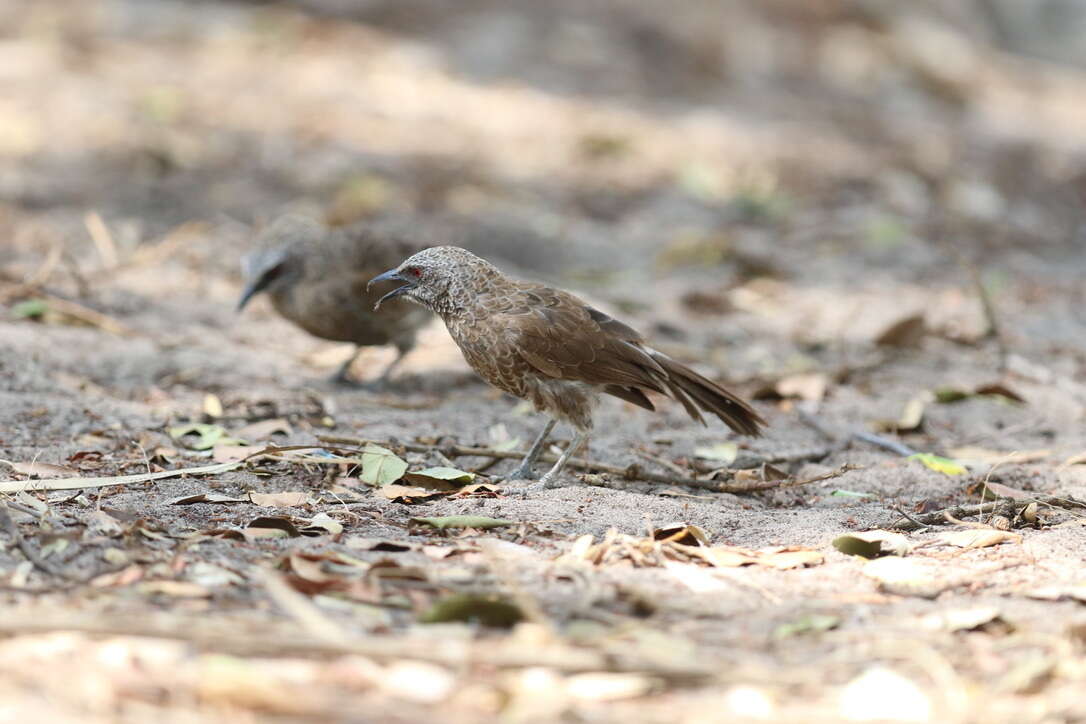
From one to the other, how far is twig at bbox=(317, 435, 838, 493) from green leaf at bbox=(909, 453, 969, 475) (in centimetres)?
52

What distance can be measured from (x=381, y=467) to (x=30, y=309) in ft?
8.81

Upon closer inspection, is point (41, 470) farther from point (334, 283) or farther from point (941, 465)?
point (941, 465)

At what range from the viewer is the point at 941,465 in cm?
432

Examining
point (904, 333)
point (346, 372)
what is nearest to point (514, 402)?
point (346, 372)

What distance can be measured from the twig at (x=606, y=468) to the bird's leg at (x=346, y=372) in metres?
1.48

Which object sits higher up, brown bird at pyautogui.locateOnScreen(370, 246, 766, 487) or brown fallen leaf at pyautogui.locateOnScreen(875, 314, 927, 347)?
brown bird at pyautogui.locateOnScreen(370, 246, 766, 487)

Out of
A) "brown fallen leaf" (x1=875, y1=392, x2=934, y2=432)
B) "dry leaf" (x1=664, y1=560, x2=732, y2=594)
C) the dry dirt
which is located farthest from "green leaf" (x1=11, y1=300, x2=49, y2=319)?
"brown fallen leaf" (x1=875, y1=392, x2=934, y2=432)

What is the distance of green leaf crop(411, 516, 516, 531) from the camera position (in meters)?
3.55

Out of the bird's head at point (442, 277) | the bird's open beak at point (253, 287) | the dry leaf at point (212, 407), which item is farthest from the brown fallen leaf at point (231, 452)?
the bird's open beak at point (253, 287)

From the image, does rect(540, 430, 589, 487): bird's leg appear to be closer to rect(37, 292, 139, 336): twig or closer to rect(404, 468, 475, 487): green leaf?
rect(404, 468, 475, 487): green leaf

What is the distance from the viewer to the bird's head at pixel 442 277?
450 cm

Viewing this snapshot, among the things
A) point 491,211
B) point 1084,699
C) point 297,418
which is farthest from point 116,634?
point 491,211

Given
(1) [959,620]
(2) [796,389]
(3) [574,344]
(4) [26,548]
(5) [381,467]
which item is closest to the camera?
(1) [959,620]

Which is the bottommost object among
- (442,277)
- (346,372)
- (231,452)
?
(346,372)
